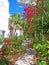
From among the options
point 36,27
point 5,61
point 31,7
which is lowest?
point 5,61

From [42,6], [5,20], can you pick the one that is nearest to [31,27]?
[42,6]

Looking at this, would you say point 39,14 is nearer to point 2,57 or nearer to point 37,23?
point 37,23

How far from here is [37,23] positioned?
15.1 m

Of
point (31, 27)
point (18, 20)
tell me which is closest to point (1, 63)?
point (31, 27)

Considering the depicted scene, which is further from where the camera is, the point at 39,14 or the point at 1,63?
the point at 39,14

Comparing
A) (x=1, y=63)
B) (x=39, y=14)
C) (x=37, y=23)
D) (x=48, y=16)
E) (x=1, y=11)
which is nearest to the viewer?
(x=1, y=63)

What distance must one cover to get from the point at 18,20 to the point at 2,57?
135 feet

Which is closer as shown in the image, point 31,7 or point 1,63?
point 1,63

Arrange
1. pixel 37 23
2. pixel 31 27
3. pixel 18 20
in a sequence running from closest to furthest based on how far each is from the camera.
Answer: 1. pixel 37 23
2. pixel 31 27
3. pixel 18 20

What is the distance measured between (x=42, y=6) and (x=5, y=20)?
35.4ft

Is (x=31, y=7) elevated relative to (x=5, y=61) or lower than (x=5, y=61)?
elevated

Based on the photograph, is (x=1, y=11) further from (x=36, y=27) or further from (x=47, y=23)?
(x=47, y=23)

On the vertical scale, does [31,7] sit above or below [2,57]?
above

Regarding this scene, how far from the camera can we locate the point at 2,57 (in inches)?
387
